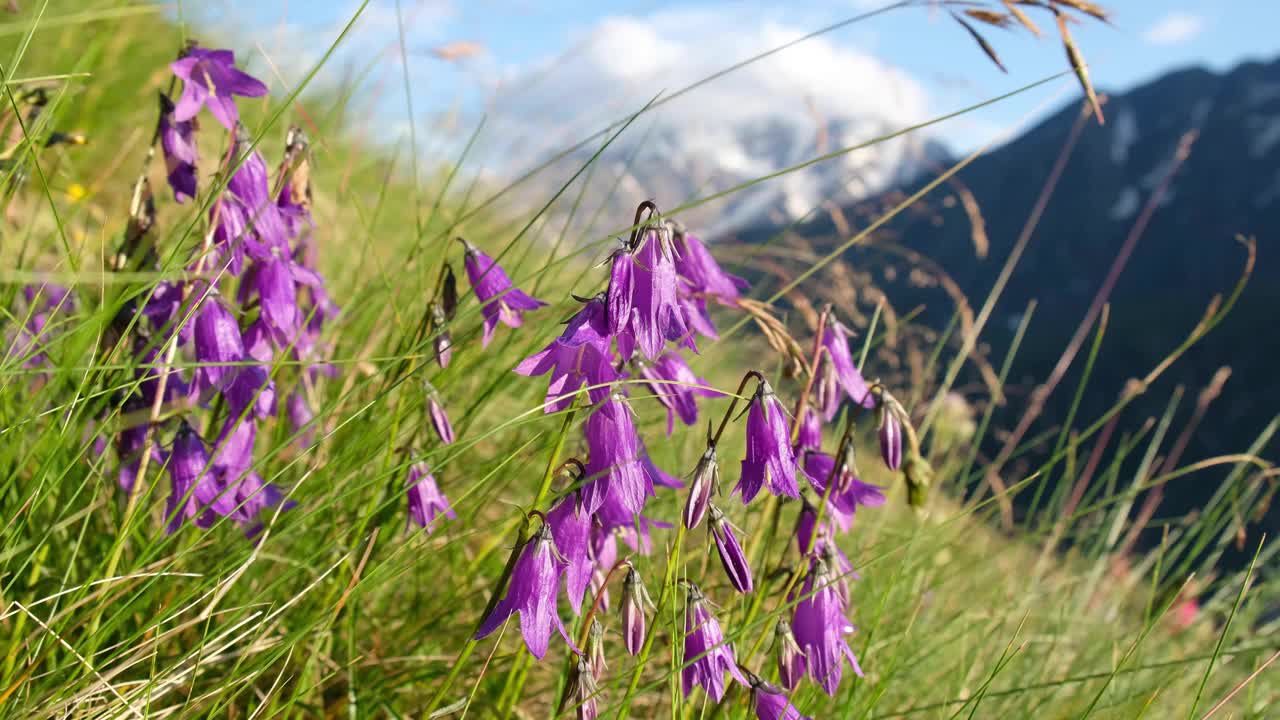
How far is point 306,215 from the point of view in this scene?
172 cm

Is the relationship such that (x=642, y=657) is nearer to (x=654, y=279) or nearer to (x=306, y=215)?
(x=654, y=279)

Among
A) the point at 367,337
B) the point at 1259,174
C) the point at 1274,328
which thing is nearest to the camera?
the point at 367,337

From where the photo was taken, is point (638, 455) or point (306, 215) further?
point (306, 215)

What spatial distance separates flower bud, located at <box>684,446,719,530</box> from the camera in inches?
47.1

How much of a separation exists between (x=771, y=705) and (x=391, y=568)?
2.31 feet

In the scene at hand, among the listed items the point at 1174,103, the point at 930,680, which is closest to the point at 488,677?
the point at 930,680

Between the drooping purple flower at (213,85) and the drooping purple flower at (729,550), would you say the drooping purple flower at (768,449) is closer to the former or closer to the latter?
the drooping purple flower at (729,550)

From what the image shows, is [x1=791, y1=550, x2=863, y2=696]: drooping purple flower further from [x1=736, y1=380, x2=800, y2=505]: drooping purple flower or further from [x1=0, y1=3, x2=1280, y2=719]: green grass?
[x1=736, y1=380, x2=800, y2=505]: drooping purple flower

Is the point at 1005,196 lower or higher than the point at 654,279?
lower

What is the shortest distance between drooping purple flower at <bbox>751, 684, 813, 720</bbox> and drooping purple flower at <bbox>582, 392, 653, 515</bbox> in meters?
0.38

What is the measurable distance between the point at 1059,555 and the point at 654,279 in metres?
3.87

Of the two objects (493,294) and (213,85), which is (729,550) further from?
(213,85)

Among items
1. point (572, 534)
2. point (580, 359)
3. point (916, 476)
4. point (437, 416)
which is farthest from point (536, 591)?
point (916, 476)

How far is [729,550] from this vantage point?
1.24m
